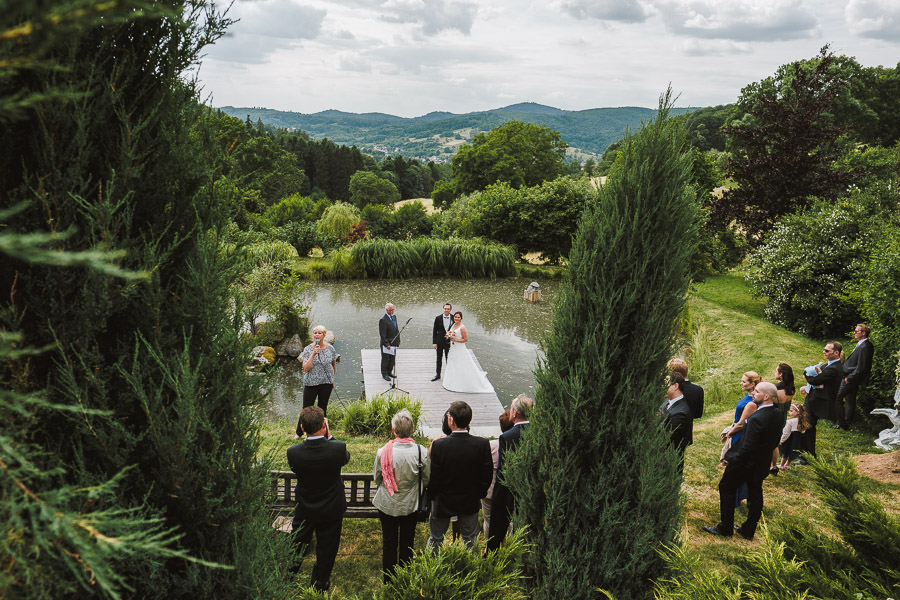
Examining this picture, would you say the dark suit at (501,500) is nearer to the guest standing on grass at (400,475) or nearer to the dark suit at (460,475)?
the dark suit at (460,475)

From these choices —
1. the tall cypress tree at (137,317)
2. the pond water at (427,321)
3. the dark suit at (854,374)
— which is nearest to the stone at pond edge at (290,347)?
the pond water at (427,321)

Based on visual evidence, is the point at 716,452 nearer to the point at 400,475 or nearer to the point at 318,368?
the point at 400,475

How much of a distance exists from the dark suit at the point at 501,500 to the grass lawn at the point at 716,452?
917 mm

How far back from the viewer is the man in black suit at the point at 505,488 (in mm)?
4320

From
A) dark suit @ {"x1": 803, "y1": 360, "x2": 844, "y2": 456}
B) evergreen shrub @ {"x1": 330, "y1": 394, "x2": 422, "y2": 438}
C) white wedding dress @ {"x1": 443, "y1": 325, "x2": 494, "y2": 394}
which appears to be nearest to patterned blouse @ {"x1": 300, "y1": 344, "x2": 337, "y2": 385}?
evergreen shrub @ {"x1": 330, "y1": 394, "x2": 422, "y2": 438}

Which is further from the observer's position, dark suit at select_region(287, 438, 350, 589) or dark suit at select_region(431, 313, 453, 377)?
dark suit at select_region(431, 313, 453, 377)

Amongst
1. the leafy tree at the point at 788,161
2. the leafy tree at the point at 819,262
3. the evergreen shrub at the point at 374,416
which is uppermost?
the leafy tree at the point at 788,161

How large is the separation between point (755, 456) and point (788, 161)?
13.7 metres

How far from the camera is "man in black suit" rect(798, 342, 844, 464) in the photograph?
690 centimetres

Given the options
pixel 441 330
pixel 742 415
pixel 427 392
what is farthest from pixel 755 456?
pixel 441 330

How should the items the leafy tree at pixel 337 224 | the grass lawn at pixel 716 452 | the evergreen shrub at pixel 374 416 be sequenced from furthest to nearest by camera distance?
the leafy tree at pixel 337 224 < the evergreen shrub at pixel 374 416 < the grass lawn at pixel 716 452

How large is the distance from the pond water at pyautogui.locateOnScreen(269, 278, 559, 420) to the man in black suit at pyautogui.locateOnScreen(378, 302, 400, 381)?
2.91ft

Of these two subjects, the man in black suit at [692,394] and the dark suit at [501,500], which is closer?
the dark suit at [501,500]

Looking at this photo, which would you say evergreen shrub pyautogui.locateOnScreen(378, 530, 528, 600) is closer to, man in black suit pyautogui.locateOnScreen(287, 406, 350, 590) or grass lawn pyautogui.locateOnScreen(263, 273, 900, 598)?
grass lawn pyautogui.locateOnScreen(263, 273, 900, 598)
